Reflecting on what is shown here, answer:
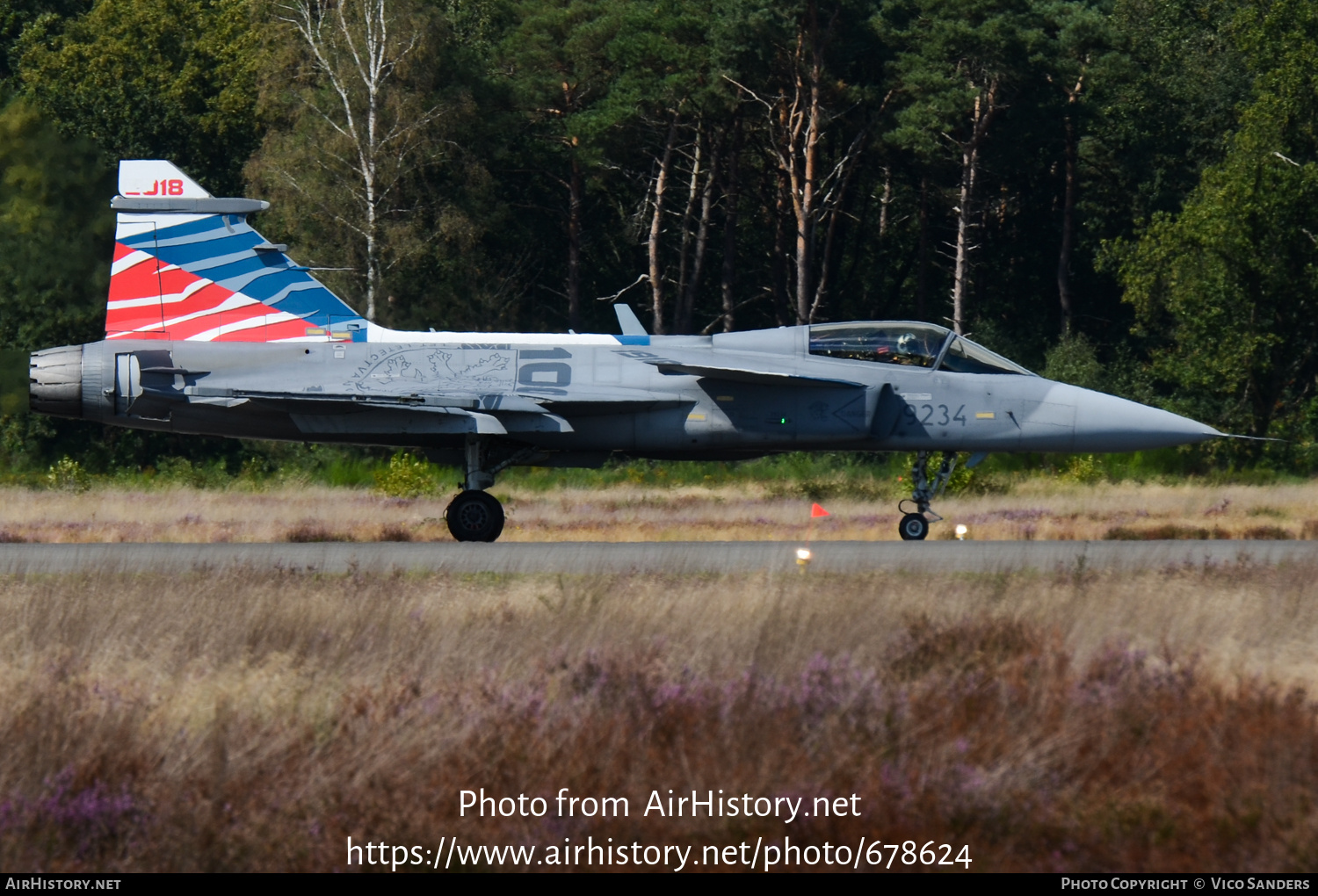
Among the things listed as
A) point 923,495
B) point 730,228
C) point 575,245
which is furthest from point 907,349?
point 575,245

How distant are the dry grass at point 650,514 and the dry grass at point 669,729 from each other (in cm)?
948

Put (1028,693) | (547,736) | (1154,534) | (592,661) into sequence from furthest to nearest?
(1154,534) < (592,661) < (1028,693) < (547,736)

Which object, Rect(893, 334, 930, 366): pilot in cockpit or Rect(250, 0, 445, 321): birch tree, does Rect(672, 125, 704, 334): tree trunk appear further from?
Rect(893, 334, 930, 366): pilot in cockpit

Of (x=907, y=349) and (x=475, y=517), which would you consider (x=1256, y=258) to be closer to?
(x=907, y=349)

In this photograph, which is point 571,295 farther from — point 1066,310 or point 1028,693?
point 1028,693

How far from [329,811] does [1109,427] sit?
41.5 feet

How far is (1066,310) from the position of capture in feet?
142

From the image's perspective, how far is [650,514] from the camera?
75.8 feet

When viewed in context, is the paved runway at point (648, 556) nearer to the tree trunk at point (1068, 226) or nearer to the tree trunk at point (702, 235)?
the tree trunk at point (702, 235)

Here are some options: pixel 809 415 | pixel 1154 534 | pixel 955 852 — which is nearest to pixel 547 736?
pixel 955 852

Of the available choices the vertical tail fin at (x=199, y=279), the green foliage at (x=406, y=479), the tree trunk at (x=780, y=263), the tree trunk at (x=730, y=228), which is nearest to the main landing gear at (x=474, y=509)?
the vertical tail fin at (x=199, y=279)

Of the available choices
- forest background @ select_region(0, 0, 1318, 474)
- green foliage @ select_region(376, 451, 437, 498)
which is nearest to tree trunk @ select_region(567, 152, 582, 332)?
forest background @ select_region(0, 0, 1318, 474)

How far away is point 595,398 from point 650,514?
21.2 ft

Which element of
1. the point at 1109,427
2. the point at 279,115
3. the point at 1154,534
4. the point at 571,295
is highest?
the point at 279,115
